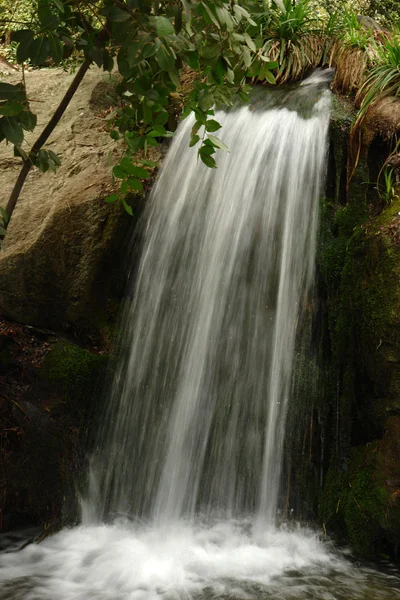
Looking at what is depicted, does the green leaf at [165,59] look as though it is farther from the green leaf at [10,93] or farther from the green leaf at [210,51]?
the green leaf at [10,93]

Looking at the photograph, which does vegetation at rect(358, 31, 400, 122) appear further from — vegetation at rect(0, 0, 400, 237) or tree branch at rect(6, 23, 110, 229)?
tree branch at rect(6, 23, 110, 229)

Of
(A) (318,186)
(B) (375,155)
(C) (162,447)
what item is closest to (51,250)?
(C) (162,447)

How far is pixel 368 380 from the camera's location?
12.7 feet

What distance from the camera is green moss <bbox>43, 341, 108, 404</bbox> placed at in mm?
4449

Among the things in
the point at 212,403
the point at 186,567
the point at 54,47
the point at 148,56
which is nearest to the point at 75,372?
the point at 212,403

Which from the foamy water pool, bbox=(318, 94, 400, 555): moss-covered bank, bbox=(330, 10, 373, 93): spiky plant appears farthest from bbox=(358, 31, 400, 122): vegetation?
the foamy water pool

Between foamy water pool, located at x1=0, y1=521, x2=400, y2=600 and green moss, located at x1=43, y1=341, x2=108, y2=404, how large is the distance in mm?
978

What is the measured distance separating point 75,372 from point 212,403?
1097 mm

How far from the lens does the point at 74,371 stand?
4496 mm

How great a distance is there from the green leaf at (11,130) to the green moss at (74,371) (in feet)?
7.92

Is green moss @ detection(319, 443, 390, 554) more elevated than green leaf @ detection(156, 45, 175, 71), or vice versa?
green leaf @ detection(156, 45, 175, 71)

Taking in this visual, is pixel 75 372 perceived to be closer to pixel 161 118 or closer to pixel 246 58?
pixel 161 118

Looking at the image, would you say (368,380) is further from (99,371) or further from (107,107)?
(107,107)

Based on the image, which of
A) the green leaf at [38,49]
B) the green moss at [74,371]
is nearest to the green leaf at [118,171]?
the green leaf at [38,49]
